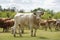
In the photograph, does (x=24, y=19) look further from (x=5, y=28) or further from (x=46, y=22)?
(x=46, y=22)

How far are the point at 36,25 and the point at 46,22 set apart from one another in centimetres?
1776

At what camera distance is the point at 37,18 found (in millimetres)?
23875

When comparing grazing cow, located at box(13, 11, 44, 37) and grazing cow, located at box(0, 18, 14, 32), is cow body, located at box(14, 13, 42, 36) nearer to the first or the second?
grazing cow, located at box(13, 11, 44, 37)

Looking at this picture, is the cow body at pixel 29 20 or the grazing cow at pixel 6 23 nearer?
the cow body at pixel 29 20

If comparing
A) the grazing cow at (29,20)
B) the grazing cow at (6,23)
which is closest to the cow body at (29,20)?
the grazing cow at (29,20)

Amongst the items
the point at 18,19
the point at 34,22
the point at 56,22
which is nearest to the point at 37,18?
the point at 34,22

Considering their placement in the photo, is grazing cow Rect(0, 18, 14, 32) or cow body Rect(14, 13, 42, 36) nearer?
cow body Rect(14, 13, 42, 36)

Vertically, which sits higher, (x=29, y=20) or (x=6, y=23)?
(x=29, y=20)

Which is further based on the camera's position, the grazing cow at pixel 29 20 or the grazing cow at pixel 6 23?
the grazing cow at pixel 6 23

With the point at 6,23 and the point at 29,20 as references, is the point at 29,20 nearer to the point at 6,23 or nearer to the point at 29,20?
the point at 29,20

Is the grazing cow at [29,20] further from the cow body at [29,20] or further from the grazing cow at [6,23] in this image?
the grazing cow at [6,23]

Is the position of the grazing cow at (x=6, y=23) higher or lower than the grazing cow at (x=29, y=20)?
lower

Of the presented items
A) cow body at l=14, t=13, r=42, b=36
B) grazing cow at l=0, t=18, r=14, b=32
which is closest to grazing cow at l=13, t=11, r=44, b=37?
cow body at l=14, t=13, r=42, b=36

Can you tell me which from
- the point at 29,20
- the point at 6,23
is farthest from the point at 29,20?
the point at 6,23
